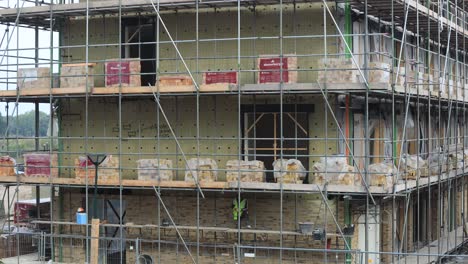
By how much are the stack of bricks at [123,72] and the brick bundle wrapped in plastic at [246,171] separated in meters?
3.64

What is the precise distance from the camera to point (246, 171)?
19.2 metres

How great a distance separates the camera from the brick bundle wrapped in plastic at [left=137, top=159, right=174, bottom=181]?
20109mm

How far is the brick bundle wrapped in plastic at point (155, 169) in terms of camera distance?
20109 mm

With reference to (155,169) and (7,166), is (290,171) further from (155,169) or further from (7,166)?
(7,166)

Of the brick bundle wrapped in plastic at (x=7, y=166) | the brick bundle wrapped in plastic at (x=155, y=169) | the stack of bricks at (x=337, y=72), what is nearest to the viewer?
the stack of bricks at (x=337, y=72)

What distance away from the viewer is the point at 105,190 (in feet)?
71.9

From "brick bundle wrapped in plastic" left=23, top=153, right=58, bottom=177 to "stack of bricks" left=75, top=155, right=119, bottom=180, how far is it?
2.93 ft

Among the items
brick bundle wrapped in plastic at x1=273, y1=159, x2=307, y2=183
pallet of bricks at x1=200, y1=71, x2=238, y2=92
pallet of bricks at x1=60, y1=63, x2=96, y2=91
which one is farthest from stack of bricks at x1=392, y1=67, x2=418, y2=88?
pallet of bricks at x1=60, y1=63, x2=96, y2=91

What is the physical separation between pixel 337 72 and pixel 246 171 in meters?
3.35

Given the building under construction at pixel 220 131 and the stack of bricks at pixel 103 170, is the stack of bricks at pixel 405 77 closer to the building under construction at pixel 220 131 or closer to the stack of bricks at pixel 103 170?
the building under construction at pixel 220 131

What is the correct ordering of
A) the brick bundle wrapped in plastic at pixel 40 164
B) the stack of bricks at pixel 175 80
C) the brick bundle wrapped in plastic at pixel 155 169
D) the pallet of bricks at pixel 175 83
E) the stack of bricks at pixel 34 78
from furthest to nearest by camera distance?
1. the stack of bricks at pixel 34 78
2. the brick bundle wrapped in plastic at pixel 40 164
3. the brick bundle wrapped in plastic at pixel 155 169
4. the stack of bricks at pixel 175 80
5. the pallet of bricks at pixel 175 83

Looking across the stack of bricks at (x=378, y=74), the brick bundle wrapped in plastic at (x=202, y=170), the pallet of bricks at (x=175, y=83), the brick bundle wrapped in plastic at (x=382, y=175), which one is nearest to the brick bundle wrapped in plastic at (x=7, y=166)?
the pallet of bricks at (x=175, y=83)

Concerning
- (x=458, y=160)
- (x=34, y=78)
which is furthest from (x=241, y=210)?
(x=458, y=160)

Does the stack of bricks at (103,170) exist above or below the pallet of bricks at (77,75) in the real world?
below
